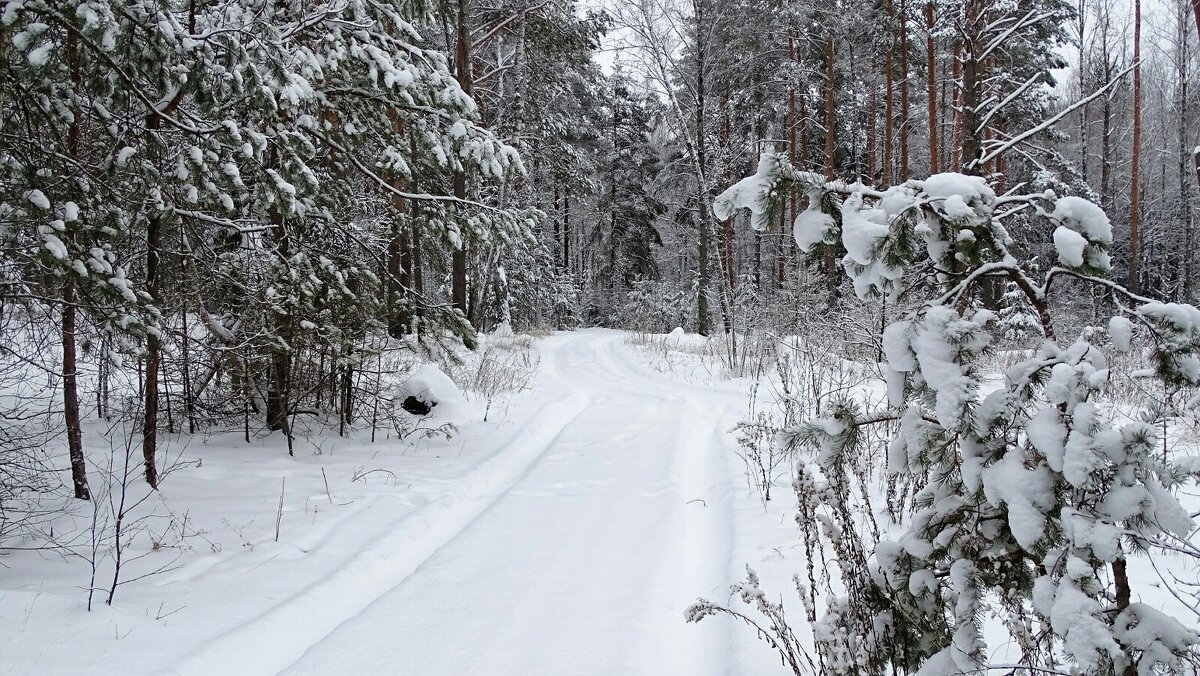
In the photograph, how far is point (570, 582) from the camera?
3.44 meters

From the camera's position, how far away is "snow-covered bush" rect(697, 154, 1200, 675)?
1.25 m

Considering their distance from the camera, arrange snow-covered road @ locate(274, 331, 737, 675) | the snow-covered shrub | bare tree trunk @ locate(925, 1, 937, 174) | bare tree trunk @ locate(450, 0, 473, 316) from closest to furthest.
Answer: snow-covered road @ locate(274, 331, 737, 675) → bare tree trunk @ locate(450, 0, 473, 316) → bare tree trunk @ locate(925, 1, 937, 174) → the snow-covered shrub

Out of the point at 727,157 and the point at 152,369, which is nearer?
the point at 152,369

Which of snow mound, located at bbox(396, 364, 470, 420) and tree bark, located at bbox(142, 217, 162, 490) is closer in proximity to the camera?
tree bark, located at bbox(142, 217, 162, 490)

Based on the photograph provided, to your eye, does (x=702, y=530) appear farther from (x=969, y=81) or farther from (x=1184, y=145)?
(x=1184, y=145)

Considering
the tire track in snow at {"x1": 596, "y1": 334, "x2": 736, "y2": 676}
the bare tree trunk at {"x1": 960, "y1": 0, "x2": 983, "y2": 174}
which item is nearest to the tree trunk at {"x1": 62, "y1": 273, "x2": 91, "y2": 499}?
the tire track in snow at {"x1": 596, "y1": 334, "x2": 736, "y2": 676}

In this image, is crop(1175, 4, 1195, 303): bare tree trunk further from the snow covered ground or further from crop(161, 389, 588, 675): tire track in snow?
crop(161, 389, 588, 675): tire track in snow

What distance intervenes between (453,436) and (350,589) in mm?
3548

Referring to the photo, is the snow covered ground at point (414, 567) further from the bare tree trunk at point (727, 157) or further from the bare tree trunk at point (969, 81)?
the bare tree trunk at point (727, 157)

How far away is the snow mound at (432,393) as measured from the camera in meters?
7.20

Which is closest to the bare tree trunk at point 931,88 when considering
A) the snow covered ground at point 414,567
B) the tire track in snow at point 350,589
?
the snow covered ground at point 414,567

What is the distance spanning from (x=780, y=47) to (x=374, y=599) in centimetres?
1952

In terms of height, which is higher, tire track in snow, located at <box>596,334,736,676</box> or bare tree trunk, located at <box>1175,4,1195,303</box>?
bare tree trunk, located at <box>1175,4,1195,303</box>

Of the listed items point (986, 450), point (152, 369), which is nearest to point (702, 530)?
point (986, 450)
